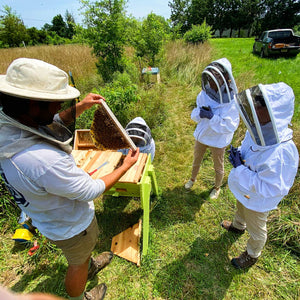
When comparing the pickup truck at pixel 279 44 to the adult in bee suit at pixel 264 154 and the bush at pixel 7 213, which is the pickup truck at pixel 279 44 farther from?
the bush at pixel 7 213

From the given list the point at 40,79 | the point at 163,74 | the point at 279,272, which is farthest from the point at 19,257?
the point at 163,74

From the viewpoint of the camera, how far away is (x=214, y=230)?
9.06ft

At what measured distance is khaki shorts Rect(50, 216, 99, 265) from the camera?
1.57 metres

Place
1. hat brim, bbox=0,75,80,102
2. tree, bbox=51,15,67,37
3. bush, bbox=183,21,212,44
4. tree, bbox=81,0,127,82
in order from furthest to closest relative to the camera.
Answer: tree, bbox=51,15,67,37
bush, bbox=183,21,212,44
tree, bbox=81,0,127,82
hat brim, bbox=0,75,80,102

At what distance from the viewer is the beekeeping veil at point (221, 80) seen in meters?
2.30

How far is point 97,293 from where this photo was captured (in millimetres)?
2084

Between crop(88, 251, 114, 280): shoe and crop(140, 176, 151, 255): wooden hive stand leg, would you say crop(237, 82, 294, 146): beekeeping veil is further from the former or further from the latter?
crop(88, 251, 114, 280): shoe

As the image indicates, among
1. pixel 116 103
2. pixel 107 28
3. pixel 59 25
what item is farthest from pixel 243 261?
pixel 59 25

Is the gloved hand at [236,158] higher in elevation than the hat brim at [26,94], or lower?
lower

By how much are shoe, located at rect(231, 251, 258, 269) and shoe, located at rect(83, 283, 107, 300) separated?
1611 millimetres

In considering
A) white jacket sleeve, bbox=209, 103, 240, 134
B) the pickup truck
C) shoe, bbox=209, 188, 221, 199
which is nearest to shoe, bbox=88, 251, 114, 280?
shoe, bbox=209, 188, 221, 199

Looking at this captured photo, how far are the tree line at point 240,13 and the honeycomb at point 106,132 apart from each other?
3561 centimetres

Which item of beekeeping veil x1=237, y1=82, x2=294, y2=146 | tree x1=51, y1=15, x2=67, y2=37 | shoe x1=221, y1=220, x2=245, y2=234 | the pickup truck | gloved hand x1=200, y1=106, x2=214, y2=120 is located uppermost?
tree x1=51, y1=15, x2=67, y2=37

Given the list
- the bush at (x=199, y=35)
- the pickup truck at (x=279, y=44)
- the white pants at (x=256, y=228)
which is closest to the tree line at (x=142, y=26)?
the bush at (x=199, y=35)
